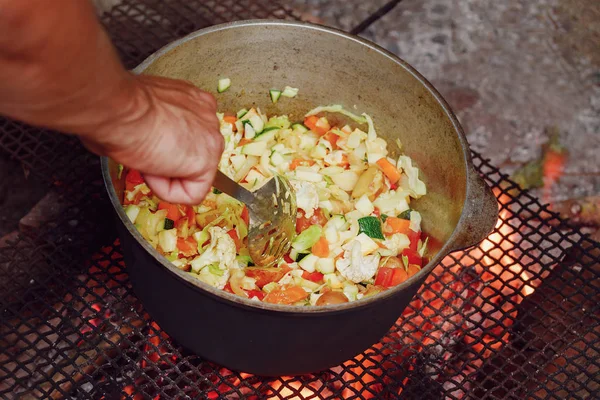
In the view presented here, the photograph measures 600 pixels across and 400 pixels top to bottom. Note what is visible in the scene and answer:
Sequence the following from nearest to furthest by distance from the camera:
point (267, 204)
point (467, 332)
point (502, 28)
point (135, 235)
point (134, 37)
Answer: point (135, 235)
point (267, 204)
point (467, 332)
point (134, 37)
point (502, 28)

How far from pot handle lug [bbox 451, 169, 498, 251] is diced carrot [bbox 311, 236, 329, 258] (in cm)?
45

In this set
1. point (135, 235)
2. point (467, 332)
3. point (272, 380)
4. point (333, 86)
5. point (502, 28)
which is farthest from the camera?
point (502, 28)

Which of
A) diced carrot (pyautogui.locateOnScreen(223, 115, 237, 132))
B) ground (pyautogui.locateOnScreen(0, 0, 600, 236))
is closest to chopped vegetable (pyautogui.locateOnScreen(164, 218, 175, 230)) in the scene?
diced carrot (pyautogui.locateOnScreen(223, 115, 237, 132))

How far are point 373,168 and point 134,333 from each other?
0.98 metres

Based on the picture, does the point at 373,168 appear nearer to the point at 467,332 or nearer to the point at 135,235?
the point at 467,332

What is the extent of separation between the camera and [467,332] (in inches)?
85.9

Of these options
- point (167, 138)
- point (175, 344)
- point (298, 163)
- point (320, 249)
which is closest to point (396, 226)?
point (320, 249)

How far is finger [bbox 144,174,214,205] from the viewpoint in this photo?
1458 mm

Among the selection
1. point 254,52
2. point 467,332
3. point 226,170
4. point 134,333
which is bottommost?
point 467,332

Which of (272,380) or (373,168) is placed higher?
(373,168)

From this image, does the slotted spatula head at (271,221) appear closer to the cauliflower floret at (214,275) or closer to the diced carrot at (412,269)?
the cauliflower floret at (214,275)

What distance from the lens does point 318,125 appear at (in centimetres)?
242

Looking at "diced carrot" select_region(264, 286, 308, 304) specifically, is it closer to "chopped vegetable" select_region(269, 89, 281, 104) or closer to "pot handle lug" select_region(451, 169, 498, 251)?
"pot handle lug" select_region(451, 169, 498, 251)

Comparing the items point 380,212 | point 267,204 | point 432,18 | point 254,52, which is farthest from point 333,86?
point 432,18
